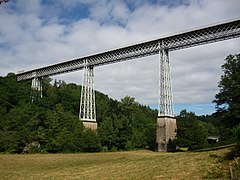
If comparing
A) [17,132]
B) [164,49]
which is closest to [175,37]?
[164,49]

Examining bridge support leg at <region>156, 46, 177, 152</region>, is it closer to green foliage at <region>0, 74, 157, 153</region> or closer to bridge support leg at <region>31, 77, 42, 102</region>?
green foliage at <region>0, 74, 157, 153</region>

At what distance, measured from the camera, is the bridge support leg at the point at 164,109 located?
4450 cm

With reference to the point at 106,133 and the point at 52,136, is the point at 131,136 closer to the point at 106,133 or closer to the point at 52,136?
the point at 106,133

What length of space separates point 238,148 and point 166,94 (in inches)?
1193

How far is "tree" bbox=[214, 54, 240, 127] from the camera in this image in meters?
33.8

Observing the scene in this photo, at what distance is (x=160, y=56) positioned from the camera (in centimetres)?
4628

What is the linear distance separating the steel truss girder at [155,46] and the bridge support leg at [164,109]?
1.80 meters

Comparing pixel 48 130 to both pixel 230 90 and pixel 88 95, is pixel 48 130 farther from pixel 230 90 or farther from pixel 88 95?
pixel 230 90

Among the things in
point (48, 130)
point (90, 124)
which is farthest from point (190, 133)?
point (48, 130)

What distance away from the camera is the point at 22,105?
59.0 m

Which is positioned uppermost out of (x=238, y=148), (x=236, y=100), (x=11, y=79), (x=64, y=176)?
(x=11, y=79)

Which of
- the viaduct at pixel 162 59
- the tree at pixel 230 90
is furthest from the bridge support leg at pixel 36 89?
the tree at pixel 230 90

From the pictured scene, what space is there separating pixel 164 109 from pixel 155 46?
9.62m

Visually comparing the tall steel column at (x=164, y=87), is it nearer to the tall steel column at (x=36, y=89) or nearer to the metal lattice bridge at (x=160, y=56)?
the metal lattice bridge at (x=160, y=56)
